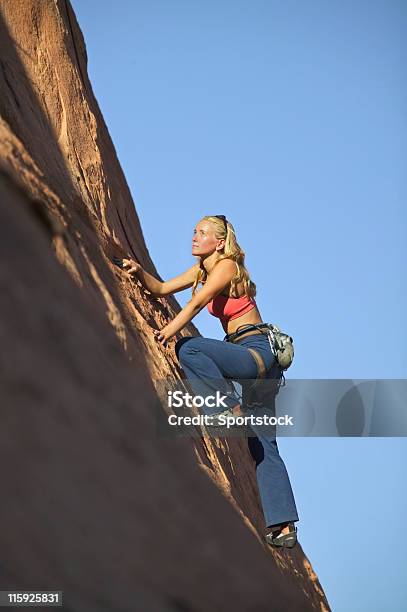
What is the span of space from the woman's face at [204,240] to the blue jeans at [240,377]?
82cm

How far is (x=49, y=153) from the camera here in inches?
263

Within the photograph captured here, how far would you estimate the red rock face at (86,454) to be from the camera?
3.54 meters

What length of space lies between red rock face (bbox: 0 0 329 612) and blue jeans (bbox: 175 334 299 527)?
238mm

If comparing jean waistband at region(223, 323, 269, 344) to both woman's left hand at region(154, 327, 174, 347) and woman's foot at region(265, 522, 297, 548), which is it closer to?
woman's left hand at region(154, 327, 174, 347)

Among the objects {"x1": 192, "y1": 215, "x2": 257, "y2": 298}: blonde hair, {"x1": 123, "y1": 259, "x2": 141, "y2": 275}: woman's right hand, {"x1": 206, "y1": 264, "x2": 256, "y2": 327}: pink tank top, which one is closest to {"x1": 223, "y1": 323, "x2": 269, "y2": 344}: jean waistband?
{"x1": 206, "y1": 264, "x2": 256, "y2": 327}: pink tank top

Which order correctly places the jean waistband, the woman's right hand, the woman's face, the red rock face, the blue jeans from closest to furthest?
the red rock face
the blue jeans
the jean waistband
the woman's face
the woman's right hand

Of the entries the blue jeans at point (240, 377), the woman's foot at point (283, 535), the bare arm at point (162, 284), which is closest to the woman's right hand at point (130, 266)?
the bare arm at point (162, 284)

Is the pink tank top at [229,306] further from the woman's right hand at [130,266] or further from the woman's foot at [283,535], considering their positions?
the woman's foot at [283,535]

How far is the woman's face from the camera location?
680cm

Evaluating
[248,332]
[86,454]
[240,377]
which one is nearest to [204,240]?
[248,332]

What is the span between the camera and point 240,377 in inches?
249

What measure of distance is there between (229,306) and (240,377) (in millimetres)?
606

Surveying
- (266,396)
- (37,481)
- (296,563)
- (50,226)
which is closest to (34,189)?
(50,226)

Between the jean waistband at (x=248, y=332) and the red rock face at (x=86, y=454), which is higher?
the jean waistband at (x=248, y=332)
